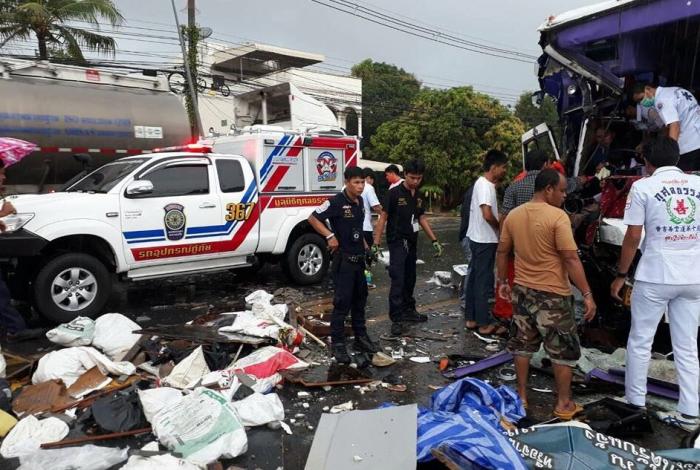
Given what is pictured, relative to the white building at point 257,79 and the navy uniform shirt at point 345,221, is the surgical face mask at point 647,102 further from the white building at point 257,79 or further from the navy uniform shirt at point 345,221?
the white building at point 257,79

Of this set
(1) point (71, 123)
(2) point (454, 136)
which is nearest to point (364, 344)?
(1) point (71, 123)

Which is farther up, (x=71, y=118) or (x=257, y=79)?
(x=257, y=79)

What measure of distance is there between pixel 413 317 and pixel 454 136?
19.2 metres

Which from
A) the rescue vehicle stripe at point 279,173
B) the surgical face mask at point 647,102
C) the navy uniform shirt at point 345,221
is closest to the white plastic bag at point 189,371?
the navy uniform shirt at point 345,221

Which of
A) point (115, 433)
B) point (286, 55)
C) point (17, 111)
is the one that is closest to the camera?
point (115, 433)

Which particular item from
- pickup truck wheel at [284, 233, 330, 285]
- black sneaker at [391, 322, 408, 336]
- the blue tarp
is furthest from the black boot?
pickup truck wheel at [284, 233, 330, 285]

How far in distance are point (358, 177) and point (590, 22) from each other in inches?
111

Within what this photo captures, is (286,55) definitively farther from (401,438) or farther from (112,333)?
(401,438)

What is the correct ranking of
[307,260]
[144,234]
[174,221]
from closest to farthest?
[144,234] → [174,221] → [307,260]

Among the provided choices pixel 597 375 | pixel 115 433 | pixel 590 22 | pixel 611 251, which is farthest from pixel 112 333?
pixel 590 22

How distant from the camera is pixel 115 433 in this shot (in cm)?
346

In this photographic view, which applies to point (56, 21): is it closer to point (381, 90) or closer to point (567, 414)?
point (567, 414)

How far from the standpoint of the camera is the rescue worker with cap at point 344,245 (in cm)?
475

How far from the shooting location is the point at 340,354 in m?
4.76
